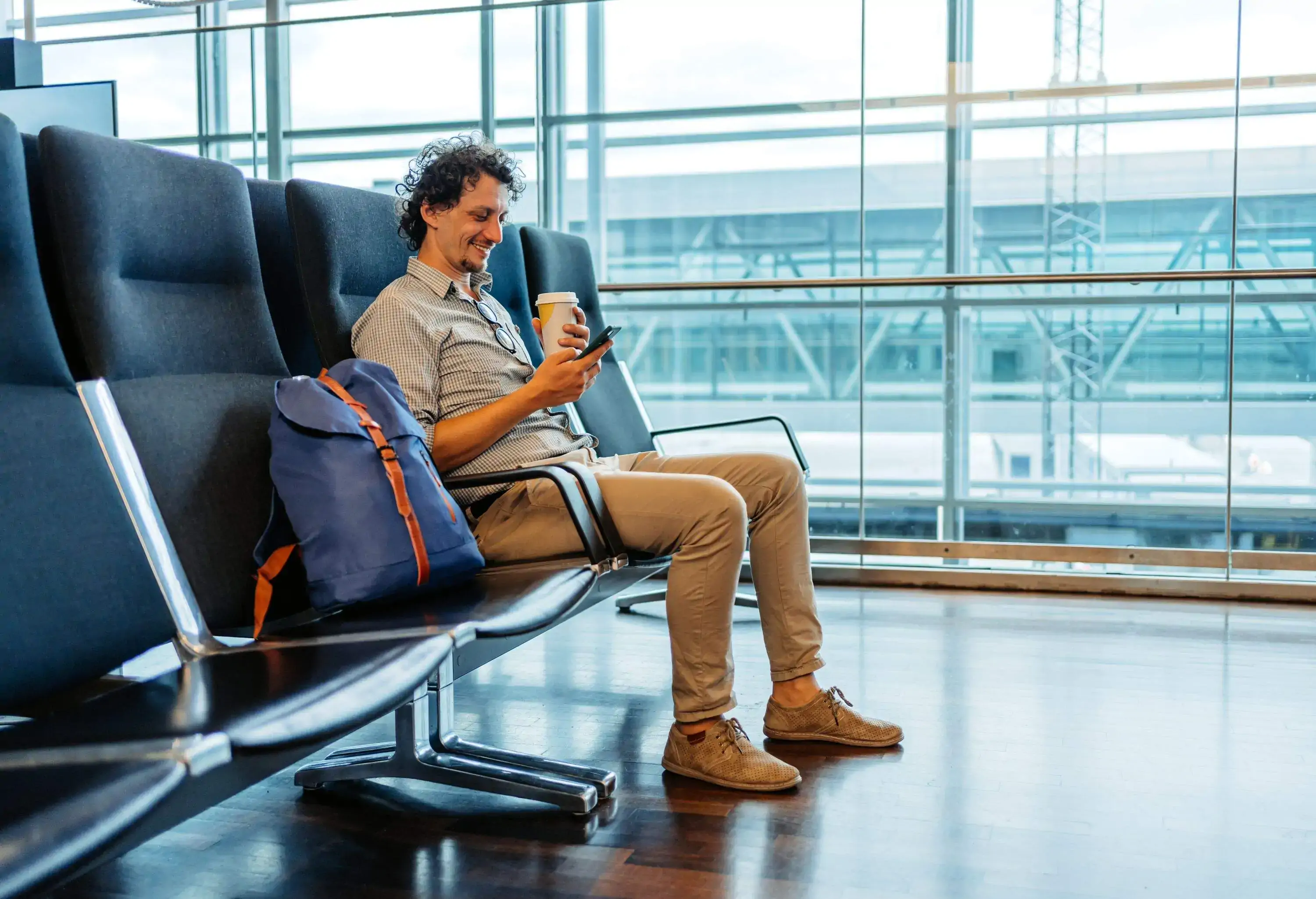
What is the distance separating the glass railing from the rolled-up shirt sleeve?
169 centimetres

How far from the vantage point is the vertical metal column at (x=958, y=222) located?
3732 millimetres

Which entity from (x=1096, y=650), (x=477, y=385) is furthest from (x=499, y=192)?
(x=1096, y=650)

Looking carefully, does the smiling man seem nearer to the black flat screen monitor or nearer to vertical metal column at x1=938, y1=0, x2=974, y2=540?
vertical metal column at x1=938, y1=0, x2=974, y2=540

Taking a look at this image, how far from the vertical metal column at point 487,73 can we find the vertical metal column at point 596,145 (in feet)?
1.15

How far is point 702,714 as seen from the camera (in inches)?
74.6

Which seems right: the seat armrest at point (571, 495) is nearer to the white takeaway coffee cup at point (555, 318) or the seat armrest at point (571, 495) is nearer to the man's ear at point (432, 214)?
the white takeaway coffee cup at point (555, 318)

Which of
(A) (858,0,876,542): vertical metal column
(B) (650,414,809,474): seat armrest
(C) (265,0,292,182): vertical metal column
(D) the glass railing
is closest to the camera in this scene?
(B) (650,414,809,474): seat armrest

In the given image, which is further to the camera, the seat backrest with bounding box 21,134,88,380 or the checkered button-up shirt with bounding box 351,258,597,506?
the checkered button-up shirt with bounding box 351,258,597,506

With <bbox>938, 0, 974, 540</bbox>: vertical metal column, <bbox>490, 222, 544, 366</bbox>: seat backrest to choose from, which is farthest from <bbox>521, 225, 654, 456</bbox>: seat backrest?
<bbox>938, 0, 974, 540</bbox>: vertical metal column

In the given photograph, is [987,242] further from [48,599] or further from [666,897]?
[48,599]

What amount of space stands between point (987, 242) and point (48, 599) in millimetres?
3166

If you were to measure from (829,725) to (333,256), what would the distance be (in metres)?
1.20

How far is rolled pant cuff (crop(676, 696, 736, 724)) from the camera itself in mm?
1896

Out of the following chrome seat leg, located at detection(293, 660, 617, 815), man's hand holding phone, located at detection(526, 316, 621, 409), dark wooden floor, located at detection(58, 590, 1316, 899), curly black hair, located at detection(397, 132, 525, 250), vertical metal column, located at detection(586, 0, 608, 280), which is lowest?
dark wooden floor, located at detection(58, 590, 1316, 899)
